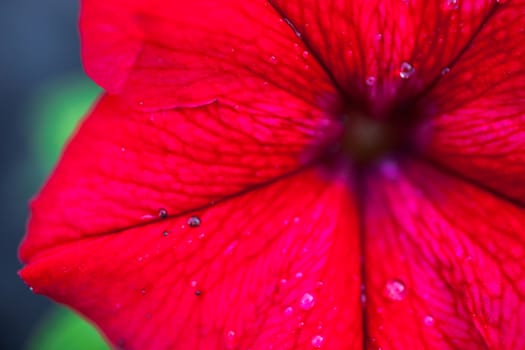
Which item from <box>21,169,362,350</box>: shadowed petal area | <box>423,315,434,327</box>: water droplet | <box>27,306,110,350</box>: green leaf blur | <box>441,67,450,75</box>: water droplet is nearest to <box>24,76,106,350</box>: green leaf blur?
<box>27,306,110,350</box>: green leaf blur

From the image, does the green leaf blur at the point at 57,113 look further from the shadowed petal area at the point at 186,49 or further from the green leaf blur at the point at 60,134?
the shadowed petal area at the point at 186,49

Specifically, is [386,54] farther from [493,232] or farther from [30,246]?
[30,246]

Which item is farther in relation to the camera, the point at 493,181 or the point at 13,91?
the point at 13,91

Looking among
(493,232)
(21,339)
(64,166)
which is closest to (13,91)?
(21,339)

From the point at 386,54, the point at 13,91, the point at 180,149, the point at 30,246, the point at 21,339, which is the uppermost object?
the point at 386,54

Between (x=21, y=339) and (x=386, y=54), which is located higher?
(x=386, y=54)

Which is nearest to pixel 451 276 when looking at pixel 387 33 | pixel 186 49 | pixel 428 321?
pixel 428 321

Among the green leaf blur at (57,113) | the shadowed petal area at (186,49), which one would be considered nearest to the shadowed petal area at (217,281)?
the shadowed petal area at (186,49)

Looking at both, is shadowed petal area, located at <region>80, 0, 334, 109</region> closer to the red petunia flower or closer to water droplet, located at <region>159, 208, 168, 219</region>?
the red petunia flower
